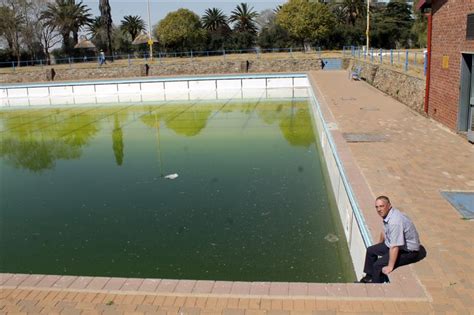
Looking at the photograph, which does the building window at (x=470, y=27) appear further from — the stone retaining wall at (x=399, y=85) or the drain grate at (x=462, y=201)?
the drain grate at (x=462, y=201)

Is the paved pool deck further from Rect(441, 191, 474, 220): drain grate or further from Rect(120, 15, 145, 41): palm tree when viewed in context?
Rect(120, 15, 145, 41): palm tree

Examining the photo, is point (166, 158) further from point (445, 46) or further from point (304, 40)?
point (304, 40)

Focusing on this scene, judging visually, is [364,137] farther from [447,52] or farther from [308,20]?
[308,20]

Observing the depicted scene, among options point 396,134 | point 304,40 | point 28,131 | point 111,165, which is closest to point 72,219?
point 111,165

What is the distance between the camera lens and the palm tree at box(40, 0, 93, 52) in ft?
173

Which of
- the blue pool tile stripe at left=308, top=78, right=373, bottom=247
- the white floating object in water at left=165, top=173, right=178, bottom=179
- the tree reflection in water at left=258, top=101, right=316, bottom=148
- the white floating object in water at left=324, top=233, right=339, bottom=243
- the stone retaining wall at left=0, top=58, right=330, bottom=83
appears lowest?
the white floating object in water at left=324, top=233, right=339, bottom=243

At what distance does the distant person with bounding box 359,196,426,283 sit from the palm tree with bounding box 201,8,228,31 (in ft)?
191

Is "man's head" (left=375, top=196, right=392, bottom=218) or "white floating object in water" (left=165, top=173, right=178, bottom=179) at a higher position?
"man's head" (left=375, top=196, right=392, bottom=218)

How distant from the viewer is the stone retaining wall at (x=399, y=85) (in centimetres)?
1594

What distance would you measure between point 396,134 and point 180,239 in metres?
6.96

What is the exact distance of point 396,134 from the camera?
12.6m

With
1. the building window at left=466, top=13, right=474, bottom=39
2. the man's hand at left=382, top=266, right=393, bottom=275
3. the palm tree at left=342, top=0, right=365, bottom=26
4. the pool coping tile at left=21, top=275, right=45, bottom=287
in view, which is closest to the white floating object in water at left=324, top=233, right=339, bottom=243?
the man's hand at left=382, top=266, right=393, bottom=275

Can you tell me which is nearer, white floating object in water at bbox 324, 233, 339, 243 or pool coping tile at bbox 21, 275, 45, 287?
pool coping tile at bbox 21, 275, 45, 287

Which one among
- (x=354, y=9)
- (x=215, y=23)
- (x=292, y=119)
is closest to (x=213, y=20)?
(x=215, y=23)
